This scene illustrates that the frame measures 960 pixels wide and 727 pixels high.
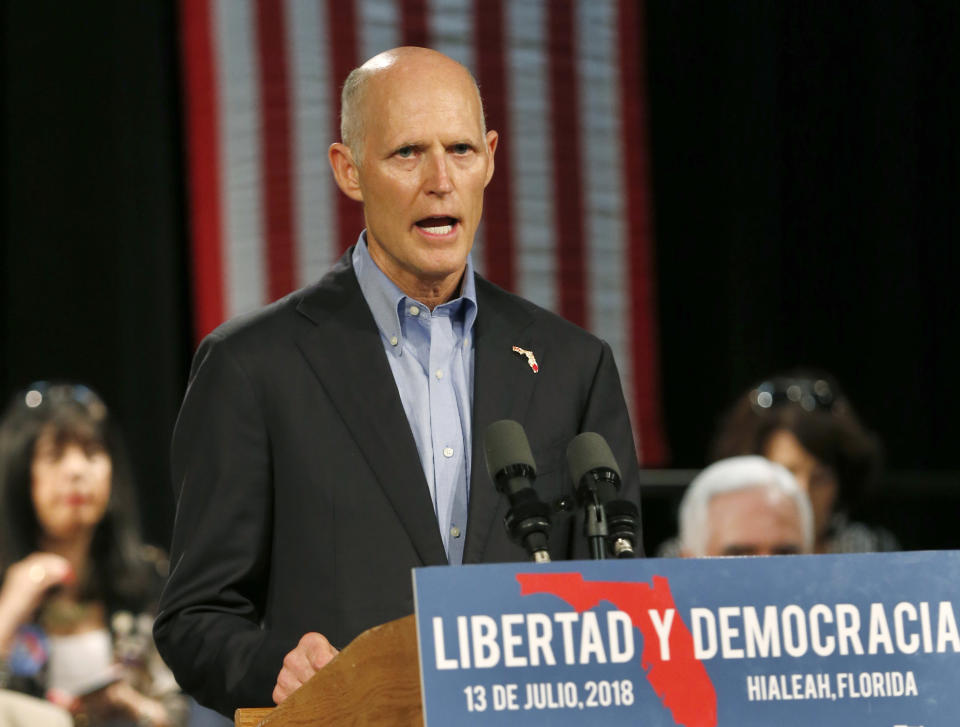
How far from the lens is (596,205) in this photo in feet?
15.5

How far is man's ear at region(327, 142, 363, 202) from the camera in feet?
5.90

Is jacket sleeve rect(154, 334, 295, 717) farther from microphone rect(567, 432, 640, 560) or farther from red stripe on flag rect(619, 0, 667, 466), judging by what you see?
red stripe on flag rect(619, 0, 667, 466)

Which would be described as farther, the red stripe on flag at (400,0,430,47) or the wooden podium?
the red stripe on flag at (400,0,430,47)

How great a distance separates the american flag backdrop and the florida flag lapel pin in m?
2.58

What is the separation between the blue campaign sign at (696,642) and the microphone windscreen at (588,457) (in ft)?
0.55

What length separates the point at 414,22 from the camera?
447 cm

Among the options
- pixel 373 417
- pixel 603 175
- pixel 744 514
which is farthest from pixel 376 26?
pixel 373 417

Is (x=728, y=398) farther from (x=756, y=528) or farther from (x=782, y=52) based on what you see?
(x=756, y=528)

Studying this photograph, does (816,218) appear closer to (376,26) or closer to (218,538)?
(376,26)

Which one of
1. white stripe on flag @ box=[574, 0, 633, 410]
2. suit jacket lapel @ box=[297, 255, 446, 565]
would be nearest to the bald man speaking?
suit jacket lapel @ box=[297, 255, 446, 565]

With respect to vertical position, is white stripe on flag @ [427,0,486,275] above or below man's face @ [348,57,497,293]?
above

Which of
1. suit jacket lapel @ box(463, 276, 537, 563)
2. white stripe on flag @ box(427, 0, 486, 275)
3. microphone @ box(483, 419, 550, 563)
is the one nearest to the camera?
microphone @ box(483, 419, 550, 563)

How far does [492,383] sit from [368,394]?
0.49 feet

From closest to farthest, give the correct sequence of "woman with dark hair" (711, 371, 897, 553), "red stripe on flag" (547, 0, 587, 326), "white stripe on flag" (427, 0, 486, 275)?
"woman with dark hair" (711, 371, 897, 553), "white stripe on flag" (427, 0, 486, 275), "red stripe on flag" (547, 0, 587, 326)
